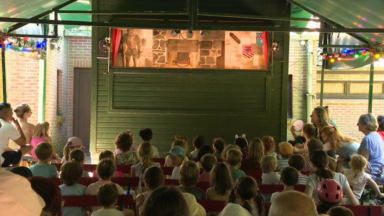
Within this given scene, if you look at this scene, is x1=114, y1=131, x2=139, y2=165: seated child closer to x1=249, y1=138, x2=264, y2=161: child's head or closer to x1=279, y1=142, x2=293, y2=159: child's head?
x1=249, y1=138, x2=264, y2=161: child's head

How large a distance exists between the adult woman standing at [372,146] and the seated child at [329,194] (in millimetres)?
2937

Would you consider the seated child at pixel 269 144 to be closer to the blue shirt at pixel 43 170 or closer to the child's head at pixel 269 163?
the child's head at pixel 269 163

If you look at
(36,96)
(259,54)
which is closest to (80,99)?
(36,96)

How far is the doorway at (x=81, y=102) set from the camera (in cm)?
1405

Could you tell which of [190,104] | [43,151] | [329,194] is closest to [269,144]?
[329,194]

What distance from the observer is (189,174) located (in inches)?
163

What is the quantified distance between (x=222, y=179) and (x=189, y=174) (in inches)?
13.7

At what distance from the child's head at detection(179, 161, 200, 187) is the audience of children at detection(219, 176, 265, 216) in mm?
678

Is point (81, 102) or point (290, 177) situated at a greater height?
point (81, 102)

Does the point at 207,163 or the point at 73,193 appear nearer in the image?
the point at 73,193

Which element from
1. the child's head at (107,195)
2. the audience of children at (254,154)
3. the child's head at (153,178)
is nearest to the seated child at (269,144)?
the audience of children at (254,154)

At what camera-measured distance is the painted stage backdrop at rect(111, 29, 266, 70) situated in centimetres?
1004

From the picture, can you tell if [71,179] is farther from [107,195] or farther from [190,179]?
[190,179]

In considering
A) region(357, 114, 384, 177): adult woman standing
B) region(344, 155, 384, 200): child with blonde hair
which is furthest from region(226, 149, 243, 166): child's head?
region(357, 114, 384, 177): adult woman standing
